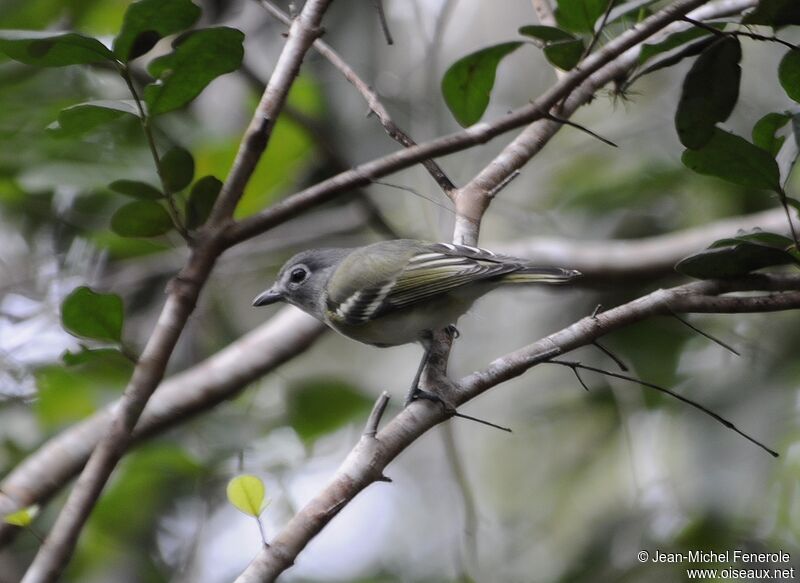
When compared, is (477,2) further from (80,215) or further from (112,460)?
(112,460)

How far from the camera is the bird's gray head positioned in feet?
10.1

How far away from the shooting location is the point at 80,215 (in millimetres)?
4039

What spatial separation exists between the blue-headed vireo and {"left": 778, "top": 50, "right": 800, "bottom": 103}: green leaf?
739 mm

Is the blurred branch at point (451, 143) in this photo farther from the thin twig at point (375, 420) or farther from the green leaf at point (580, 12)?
the thin twig at point (375, 420)

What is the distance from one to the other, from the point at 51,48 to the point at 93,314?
516 millimetres

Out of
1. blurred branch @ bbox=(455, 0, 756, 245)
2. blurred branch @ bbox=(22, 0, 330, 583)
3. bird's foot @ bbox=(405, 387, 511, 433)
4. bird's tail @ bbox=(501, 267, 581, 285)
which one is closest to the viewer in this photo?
blurred branch @ bbox=(22, 0, 330, 583)

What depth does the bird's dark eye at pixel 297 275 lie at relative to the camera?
3160 millimetres

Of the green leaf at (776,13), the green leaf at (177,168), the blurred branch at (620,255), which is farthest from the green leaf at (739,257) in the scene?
the blurred branch at (620,255)

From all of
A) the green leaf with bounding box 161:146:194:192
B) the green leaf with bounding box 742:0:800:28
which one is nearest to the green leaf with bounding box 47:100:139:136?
the green leaf with bounding box 161:146:194:192

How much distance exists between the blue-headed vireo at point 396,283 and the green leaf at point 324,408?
429 millimetres

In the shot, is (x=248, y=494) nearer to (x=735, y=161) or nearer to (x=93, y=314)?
(x=93, y=314)

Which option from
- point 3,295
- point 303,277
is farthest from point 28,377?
point 303,277

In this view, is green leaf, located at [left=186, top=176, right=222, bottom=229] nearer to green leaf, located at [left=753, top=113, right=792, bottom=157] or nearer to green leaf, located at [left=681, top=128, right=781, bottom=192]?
green leaf, located at [left=681, top=128, right=781, bottom=192]

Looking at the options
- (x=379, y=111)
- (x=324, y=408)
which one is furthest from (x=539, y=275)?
(x=324, y=408)
